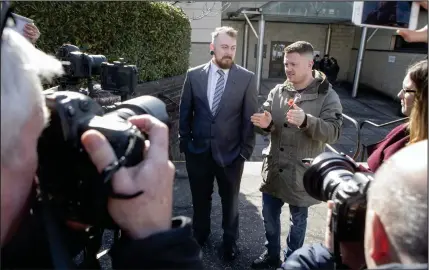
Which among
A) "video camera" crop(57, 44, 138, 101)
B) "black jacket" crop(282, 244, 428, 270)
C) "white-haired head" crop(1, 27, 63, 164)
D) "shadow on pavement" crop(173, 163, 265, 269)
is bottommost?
"shadow on pavement" crop(173, 163, 265, 269)

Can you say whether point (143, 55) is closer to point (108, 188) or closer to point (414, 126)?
point (414, 126)

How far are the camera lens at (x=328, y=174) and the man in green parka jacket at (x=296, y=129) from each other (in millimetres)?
1052

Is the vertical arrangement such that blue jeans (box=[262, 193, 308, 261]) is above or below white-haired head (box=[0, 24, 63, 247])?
below

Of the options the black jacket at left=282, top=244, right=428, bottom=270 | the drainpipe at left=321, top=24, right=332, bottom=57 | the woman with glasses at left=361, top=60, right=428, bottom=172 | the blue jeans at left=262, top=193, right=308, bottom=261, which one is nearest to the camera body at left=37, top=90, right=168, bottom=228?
the black jacket at left=282, top=244, right=428, bottom=270

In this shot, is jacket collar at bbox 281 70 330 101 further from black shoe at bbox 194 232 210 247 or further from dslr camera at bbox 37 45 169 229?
dslr camera at bbox 37 45 169 229

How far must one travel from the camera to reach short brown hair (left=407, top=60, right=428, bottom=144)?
1.59 metres

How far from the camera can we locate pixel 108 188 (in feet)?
3.08

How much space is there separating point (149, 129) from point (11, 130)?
360mm

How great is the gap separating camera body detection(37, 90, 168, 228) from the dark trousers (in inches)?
80.1

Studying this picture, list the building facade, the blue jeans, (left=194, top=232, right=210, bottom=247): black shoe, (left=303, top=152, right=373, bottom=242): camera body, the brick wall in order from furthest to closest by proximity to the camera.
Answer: the building facade → the brick wall → (left=194, top=232, right=210, bottom=247): black shoe → the blue jeans → (left=303, top=152, right=373, bottom=242): camera body

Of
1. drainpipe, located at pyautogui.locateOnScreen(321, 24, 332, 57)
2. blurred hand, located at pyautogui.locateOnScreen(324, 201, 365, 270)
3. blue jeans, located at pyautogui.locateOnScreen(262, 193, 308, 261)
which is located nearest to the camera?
blurred hand, located at pyautogui.locateOnScreen(324, 201, 365, 270)

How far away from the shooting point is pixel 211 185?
3.22m

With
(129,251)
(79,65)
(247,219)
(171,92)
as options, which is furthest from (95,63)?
(171,92)

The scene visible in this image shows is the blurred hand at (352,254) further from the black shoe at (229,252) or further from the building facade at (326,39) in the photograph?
the building facade at (326,39)
